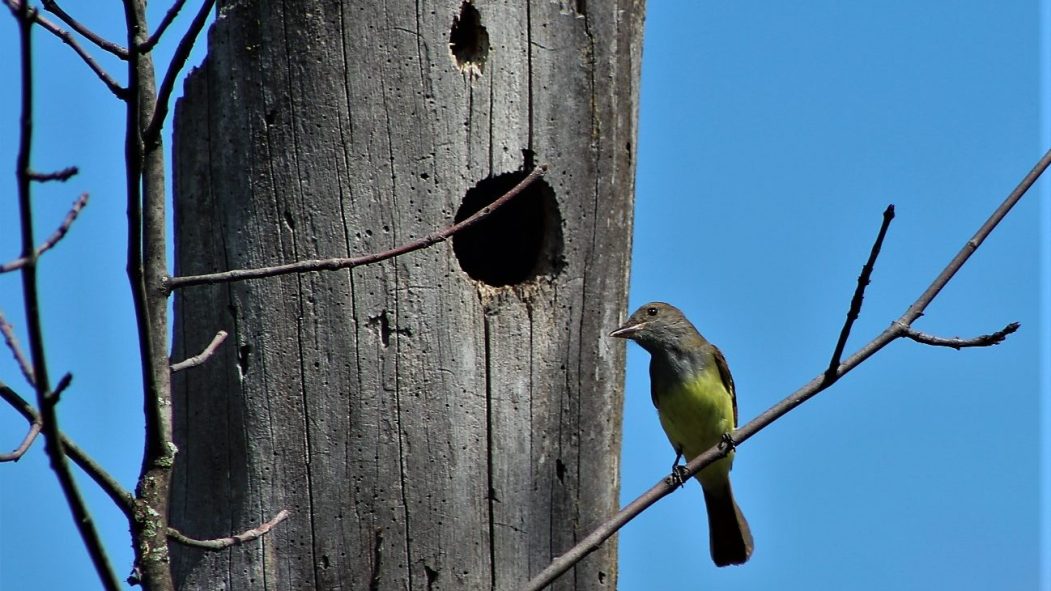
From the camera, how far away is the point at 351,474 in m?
4.24

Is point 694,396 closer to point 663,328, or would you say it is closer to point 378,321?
point 663,328

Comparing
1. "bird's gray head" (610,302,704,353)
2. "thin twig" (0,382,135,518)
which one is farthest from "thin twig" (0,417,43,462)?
"bird's gray head" (610,302,704,353)

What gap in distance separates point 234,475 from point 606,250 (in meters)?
Answer: 1.52

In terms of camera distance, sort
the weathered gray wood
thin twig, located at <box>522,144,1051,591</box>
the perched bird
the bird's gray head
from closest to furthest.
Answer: thin twig, located at <box>522,144,1051,591</box>, the weathered gray wood, the bird's gray head, the perched bird

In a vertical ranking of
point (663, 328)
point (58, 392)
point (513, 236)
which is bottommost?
point (58, 392)

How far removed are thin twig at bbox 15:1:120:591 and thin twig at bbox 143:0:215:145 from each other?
23.3 inches

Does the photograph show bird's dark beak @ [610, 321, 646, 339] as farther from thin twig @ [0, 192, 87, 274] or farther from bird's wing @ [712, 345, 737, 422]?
thin twig @ [0, 192, 87, 274]

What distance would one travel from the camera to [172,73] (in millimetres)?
2588

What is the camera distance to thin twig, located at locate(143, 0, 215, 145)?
2.58m

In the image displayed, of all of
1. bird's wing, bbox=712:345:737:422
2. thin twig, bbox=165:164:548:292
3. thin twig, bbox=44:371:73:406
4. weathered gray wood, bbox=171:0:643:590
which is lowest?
thin twig, bbox=44:371:73:406

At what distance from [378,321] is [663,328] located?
231 centimetres

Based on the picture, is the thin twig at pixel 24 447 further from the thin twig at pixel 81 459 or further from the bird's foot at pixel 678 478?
the bird's foot at pixel 678 478

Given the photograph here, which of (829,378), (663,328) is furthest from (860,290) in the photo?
(663,328)

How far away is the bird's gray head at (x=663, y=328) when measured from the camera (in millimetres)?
6148
